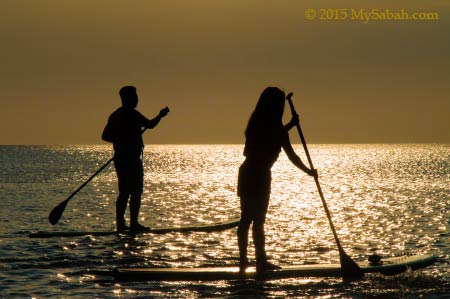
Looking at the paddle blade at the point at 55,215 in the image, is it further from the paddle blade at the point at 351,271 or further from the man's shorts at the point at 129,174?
the paddle blade at the point at 351,271

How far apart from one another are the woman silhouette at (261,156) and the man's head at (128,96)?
→ 199 inches

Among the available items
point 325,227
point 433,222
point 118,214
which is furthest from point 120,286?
point 433,222

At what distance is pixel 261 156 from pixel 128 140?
17.9ft

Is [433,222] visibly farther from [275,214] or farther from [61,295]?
[61,295]

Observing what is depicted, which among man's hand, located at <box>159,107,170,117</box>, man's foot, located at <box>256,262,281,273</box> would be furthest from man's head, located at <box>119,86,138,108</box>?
man's foot, located at <box>256,262,281,273</box>

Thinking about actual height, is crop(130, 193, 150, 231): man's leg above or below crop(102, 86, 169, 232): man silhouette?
below

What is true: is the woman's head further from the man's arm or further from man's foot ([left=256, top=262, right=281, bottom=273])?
the man's arm

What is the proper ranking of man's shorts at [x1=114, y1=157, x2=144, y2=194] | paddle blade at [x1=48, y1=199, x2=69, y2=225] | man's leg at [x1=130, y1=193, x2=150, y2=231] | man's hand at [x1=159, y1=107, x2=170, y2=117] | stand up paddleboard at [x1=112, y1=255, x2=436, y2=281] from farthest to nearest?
1. paddle blade at [x1=48, y1=199, x2=69, y2=225]
2. man's leg at [x1=130, y1=193, x2=150, y2=231]
3. man's shorts at [x1=114, y1=157, x2=144, y2=194]
4. man's hand at [x1=159, y1=107, x2=170, y2=117]
5. stand up paddleboard at [x1=112, y1=255, x2=436, y2=281]

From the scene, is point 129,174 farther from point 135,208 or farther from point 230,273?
point 230,273

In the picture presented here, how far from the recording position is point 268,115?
12102 millimetres

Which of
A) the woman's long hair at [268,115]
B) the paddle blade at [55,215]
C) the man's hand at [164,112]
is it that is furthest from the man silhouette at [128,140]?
the woman's long hair at [268,115]

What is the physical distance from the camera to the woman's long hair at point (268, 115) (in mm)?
12039

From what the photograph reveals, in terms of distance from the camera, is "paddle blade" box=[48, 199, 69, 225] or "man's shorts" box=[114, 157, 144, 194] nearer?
"man's shorts" box=[114, 157, 144, 194]

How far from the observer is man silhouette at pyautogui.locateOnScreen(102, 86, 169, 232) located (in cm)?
1702
